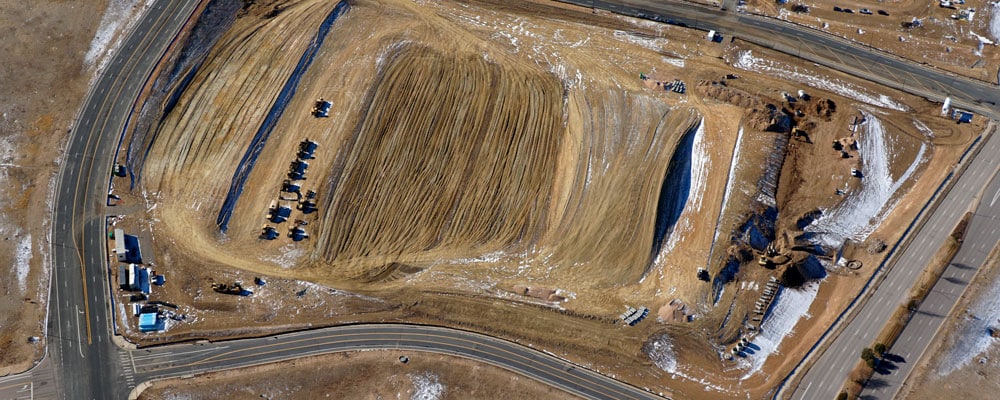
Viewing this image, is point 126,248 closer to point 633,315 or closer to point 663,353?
point 633,315

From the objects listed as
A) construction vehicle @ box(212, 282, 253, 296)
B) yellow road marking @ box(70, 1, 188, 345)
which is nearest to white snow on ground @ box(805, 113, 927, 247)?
construction vehicle @ box(212, 282, 253, 296)

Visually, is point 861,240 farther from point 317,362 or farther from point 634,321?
point 317,362

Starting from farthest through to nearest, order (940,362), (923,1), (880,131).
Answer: (923,1) < (880,131) < (940,362)

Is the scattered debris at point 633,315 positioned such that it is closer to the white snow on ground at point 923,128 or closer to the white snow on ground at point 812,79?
→ the white snow on ground at point 812,79

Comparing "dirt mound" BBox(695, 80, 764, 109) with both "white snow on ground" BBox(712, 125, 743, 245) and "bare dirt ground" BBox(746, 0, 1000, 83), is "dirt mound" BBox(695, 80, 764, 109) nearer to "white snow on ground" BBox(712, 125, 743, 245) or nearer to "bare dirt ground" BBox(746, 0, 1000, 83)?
"white snow on ground" BBox(712, 125, 743, 245)

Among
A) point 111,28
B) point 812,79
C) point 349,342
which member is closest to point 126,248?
point 349,342

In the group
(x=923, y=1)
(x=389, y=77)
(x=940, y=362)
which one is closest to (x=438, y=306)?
(x=389, y=77)
